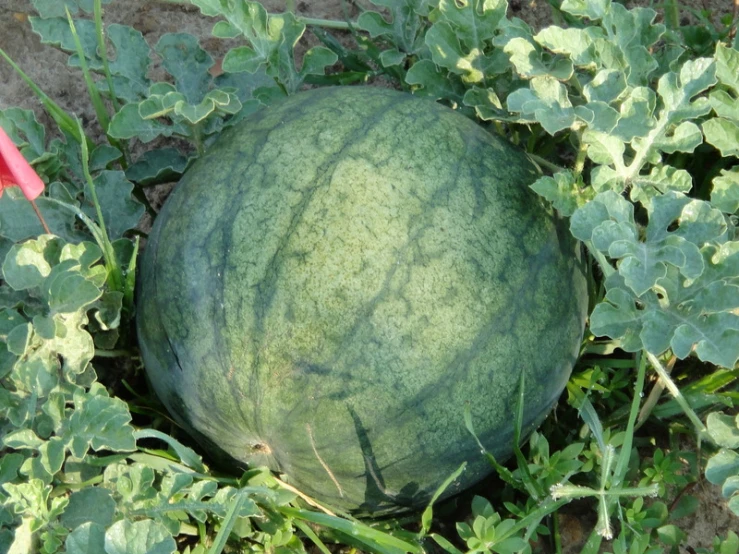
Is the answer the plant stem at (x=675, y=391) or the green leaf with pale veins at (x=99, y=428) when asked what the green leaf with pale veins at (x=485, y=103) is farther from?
the green leaf with pale veins at (x=99, y=428)

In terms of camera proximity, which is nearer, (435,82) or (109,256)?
(109,256)

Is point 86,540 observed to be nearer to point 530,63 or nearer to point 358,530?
point 358,530

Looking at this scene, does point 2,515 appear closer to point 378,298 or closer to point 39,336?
point 39,336

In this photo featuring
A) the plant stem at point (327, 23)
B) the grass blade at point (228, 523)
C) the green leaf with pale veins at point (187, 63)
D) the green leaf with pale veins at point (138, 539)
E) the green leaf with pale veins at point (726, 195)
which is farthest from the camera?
the plant stem at point (327, 23)

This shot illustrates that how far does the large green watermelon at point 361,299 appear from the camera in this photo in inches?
76.4

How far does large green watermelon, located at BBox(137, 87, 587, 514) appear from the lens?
1939 mm

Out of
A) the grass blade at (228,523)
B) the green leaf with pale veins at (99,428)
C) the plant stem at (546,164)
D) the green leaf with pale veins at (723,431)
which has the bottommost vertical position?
the green leaf with pale veins at (723,431)

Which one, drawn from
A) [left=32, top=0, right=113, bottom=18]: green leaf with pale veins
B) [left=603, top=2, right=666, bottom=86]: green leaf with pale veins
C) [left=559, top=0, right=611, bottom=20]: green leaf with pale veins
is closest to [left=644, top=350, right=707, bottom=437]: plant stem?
[left=603, top=2, right=666, bottom=86]: green leaf with pale veins

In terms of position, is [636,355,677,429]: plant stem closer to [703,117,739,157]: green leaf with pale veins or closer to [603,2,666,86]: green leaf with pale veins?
[703,117,739,157]: green leaf with pale veins

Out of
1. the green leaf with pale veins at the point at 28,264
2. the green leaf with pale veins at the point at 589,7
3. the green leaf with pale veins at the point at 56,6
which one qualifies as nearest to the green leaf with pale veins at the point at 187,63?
the green leaf with pale veins at the point at 56,6

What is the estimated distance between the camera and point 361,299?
1925 mm

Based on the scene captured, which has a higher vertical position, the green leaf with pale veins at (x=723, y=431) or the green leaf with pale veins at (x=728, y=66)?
the green leaf with pale veins at (x=728, y=66)

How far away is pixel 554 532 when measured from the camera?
A: 7.79ft

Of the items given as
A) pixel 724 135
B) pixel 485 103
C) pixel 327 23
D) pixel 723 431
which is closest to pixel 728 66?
pixel 724 135
